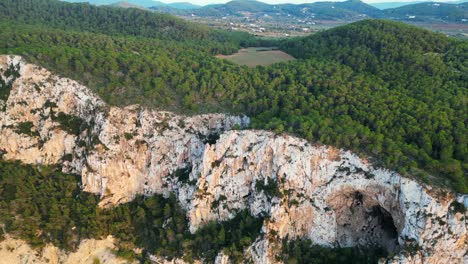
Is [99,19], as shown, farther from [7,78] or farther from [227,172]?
[227,172]

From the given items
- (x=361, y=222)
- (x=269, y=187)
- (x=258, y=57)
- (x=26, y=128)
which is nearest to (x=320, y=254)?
(x=361, y=222)

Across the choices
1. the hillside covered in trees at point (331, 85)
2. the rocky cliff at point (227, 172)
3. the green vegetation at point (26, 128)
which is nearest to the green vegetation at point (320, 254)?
the rocky cliff at point (227, 172)

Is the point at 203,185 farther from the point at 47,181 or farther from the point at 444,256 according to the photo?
the point at 444,256

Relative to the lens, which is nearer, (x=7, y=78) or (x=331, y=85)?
(x=7, y=78)

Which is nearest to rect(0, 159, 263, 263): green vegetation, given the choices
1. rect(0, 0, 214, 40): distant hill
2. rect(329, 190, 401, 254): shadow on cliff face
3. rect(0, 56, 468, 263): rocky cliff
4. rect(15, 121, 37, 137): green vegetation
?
rect(0, 56, 468, 263): rocky cliff

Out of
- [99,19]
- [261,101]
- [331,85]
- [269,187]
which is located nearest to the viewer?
[269,187]

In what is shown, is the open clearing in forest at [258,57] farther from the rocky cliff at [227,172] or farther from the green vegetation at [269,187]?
the green vegetation at [269,187]
